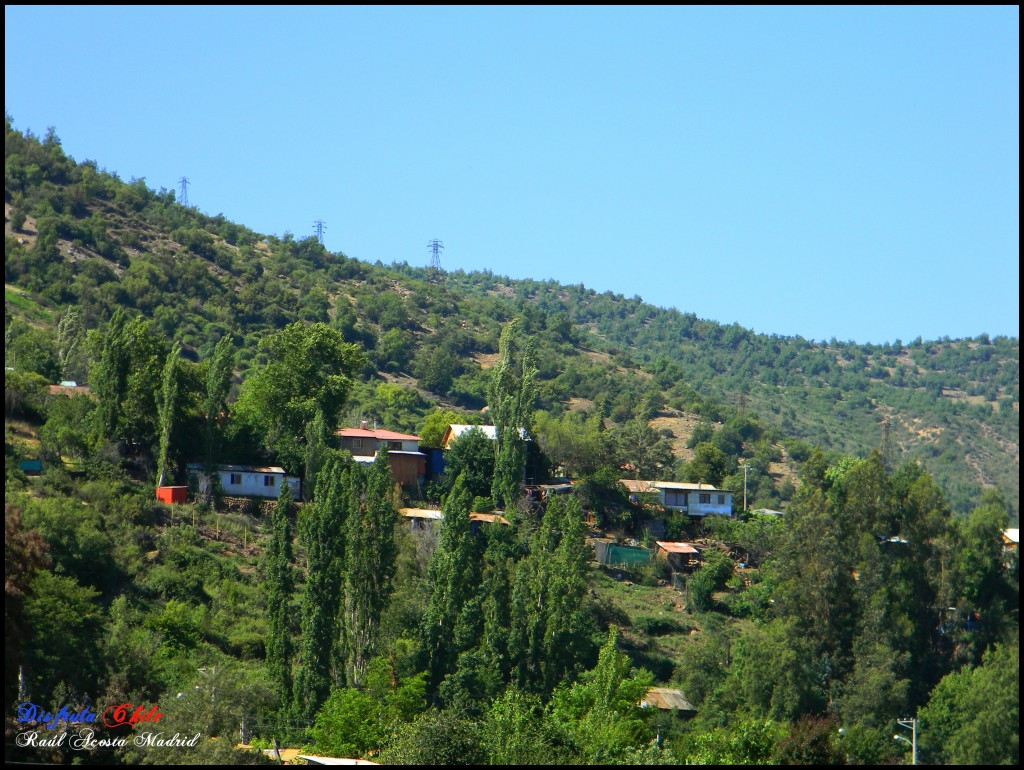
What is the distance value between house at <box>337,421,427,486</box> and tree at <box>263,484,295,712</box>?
1358 cm

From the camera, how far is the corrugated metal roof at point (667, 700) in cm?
4131

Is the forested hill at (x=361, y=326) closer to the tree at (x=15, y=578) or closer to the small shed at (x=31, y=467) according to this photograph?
the small shed at (x=31, y=467)

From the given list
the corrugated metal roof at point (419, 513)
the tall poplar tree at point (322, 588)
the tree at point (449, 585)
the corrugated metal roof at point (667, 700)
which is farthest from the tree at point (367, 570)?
the corrugated metal roof at point (667, 700)

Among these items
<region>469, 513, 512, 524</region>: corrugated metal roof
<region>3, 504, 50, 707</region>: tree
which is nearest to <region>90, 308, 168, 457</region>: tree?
<region>469, 513, 512, 524</region>: corrugated metal roof

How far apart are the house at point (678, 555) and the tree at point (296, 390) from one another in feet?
46.5

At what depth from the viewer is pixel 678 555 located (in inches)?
2060

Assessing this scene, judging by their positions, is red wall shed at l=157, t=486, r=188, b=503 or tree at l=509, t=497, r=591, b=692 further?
red wall shed at l=157, t=486, r=188, b=503

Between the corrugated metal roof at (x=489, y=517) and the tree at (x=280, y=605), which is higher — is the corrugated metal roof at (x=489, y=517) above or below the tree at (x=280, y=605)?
above

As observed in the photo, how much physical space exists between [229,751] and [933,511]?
3066 cm

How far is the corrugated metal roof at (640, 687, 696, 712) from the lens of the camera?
4131cm

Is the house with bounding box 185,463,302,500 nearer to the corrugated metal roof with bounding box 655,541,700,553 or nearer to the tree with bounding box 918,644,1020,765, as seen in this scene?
the corrugated metal roof with bounding box 655,541,700,553

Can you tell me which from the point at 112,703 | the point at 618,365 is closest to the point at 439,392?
the point at 618,365

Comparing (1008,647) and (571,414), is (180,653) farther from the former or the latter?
(571,414)

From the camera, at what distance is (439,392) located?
86.3 meters
